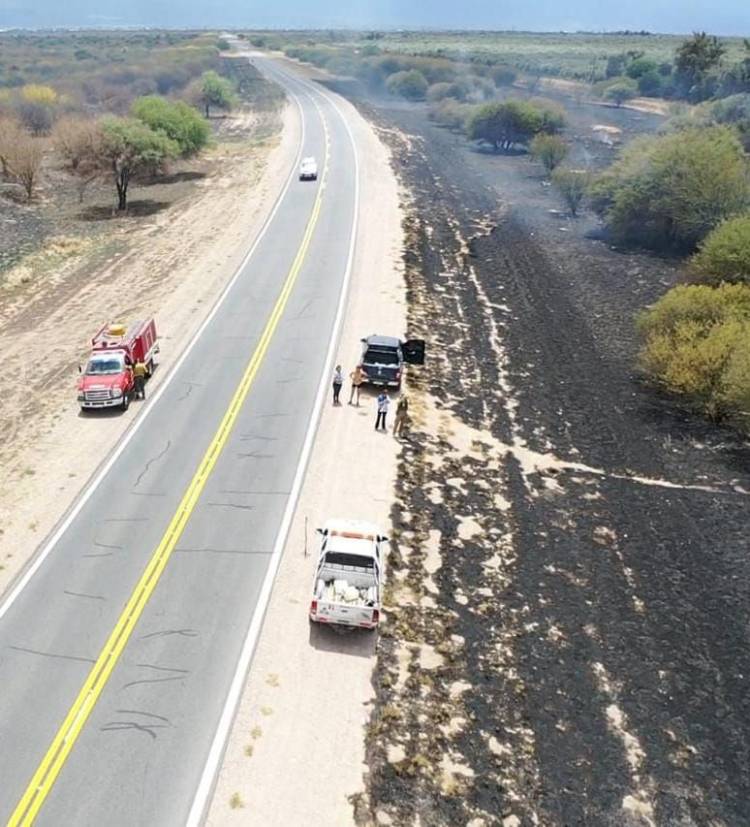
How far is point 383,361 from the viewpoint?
3375 cm

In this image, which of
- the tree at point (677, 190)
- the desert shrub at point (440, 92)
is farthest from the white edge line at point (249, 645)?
the desert shrub at point (440, 92)

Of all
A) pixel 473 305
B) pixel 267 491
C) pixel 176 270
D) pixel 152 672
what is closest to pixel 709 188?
pixel 473 305

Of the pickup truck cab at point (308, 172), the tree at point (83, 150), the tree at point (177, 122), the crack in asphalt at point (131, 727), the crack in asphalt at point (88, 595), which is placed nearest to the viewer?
the crack in asphalt at point (131, 727)

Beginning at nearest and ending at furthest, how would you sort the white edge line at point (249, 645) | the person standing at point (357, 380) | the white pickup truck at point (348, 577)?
the white edge line at point (249, 645)
the white pickup truck at point (348, 577)
the person standing at point (357, 380)

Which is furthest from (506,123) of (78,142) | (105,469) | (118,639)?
(118,639)

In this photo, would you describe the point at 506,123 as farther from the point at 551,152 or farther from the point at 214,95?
the point at 214,95

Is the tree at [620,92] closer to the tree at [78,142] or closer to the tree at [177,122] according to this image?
the tree at [177,122]

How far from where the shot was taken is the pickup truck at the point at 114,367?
101ft

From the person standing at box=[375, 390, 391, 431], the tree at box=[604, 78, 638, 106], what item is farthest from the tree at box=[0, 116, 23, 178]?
the tree at box=[604, 78, 638, 106]

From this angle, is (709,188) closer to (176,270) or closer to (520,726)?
(176,270)

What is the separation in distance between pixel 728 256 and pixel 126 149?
163 ft

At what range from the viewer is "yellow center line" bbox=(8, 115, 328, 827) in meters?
15.2

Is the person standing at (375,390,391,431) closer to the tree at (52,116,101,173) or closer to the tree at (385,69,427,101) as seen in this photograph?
the tree at (52,116,101,173)

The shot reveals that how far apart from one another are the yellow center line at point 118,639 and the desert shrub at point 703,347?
19.6 m
